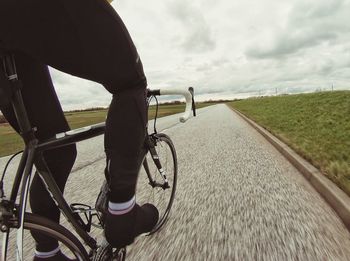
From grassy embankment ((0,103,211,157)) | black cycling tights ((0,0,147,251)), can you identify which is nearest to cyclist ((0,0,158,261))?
black cycling tights ((0,0,147,251))

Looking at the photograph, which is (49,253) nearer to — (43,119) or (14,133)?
(43,119)

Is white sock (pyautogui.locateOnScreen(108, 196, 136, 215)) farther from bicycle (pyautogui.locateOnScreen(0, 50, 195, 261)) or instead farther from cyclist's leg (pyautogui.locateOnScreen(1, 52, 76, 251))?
cyclist's leg (pyautogui.locateOnScreen(1, 52, 76, 251))

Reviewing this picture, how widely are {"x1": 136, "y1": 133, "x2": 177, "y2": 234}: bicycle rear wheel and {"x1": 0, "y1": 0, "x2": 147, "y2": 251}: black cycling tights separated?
40.6 inches

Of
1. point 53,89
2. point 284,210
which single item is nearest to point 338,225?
point 284,210

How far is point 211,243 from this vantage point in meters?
2.25

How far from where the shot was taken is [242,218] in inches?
107

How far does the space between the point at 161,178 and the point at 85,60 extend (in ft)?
5.21

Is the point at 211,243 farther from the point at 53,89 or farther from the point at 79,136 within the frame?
the point at 53,89

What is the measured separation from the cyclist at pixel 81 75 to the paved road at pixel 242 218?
80cm

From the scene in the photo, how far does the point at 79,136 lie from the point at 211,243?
4.47 ft

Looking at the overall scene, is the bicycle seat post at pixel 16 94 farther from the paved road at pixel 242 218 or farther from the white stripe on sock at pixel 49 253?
the paved road at pixel 242 218

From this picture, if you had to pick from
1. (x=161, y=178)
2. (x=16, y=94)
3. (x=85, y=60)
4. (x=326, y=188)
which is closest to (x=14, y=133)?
(x=161, y=178)

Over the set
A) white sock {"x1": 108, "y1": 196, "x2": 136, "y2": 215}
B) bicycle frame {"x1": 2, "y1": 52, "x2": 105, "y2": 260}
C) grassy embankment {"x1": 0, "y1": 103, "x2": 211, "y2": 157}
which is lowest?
grassy embankment {"x1": 0, "y1": 103, "x2": 211, "y2": 157}

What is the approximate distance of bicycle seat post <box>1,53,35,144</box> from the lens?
119 centimetres
